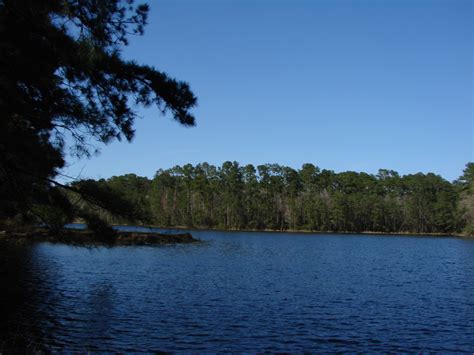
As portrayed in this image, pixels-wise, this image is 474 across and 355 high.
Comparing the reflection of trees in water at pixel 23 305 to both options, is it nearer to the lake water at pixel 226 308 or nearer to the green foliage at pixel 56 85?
the lake water at pixel 226 308

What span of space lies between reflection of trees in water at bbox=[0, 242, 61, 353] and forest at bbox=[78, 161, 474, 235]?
295ft

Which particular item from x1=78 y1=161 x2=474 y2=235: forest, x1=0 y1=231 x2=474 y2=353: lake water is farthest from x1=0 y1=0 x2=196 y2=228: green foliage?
x1=78 y1=161 x2=474 y2=235: forest

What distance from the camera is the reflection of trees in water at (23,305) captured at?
1271 centimetres

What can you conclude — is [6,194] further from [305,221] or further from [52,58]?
[305,221]

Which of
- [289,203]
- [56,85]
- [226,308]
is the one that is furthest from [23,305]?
[289,203]

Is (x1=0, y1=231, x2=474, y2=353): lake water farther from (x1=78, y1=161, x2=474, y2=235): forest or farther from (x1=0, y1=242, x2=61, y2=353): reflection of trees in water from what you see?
(x1=78, y1=161, x2=474, y2=235): forest

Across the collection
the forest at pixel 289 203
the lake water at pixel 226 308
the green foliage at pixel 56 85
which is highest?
the forest at pixel 289 203

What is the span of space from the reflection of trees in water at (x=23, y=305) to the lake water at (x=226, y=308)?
1.8 inches

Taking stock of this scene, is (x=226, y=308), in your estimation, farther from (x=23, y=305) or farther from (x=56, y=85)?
(x=56, y=85)

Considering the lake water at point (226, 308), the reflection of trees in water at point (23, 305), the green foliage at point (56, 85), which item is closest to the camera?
the green foliage at point (56, 85)

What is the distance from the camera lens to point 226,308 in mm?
18594

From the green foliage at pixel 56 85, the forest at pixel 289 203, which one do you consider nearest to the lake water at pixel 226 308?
the green foliage at pixel 56 85

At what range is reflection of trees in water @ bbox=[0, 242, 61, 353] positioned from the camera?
12.7 metres

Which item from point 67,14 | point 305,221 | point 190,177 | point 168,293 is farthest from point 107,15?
point 190,177
